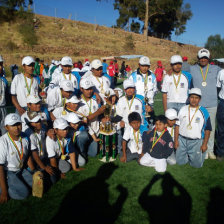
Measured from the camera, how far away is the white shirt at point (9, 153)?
385 centimetres

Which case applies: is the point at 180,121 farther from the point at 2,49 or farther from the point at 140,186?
the point at 2,49

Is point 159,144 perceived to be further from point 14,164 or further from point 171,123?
point 14,164

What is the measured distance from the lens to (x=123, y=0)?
5203 centimetres

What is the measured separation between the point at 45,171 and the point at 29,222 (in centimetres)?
107

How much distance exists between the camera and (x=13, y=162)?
13.1 feet

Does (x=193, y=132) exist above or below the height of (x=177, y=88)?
below

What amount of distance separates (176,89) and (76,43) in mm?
36535

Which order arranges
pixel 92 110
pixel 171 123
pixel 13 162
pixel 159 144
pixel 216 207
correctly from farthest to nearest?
1. pixel 92 110
2. pixel 171 123
3. pixel 159 144
4. pixel 13 162
5. pixel 216 207

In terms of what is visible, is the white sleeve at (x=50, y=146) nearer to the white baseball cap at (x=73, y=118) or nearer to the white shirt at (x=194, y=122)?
the white baseball cap at (x=73, y=118)

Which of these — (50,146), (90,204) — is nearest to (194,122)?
(90,204)

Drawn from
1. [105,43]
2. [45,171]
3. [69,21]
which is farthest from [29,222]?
[69,21]

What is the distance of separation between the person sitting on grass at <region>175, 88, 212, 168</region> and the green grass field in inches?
11.3

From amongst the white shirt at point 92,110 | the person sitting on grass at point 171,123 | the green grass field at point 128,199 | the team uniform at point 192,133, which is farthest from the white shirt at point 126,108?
the green grass field at point 128,199

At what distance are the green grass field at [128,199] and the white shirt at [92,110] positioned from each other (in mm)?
1066
